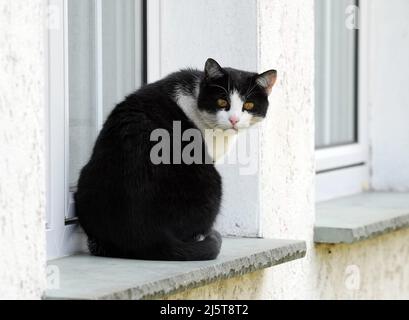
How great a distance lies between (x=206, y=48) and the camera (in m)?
3.25

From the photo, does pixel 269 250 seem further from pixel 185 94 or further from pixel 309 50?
pixel 309 50

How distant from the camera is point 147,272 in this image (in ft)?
8.09

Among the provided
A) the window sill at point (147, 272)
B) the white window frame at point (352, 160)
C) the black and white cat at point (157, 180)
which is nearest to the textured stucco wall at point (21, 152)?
the window sill at point (147, 272)

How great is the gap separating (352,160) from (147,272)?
221 cm

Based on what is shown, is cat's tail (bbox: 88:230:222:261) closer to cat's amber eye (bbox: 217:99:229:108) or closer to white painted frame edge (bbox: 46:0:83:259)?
white painted frame edge (bbox: 46:0:83:259)

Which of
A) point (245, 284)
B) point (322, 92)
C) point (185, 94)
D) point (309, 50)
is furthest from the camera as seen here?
point (322, 92)

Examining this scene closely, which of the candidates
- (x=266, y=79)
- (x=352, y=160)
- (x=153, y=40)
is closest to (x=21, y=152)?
(x=266, y=79)

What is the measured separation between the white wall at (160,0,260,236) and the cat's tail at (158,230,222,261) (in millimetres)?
516

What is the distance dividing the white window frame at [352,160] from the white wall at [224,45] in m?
0.99

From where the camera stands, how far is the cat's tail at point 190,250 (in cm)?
264

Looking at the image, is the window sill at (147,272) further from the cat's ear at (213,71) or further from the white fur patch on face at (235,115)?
the cat's ear at (213,71)

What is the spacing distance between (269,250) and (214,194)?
1.18 ft

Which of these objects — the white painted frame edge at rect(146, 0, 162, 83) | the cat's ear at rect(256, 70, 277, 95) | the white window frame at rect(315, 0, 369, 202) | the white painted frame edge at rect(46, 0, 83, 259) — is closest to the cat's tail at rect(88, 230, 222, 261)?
the white painted frame edge at rect(46, 0, 83, 259)
